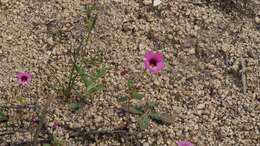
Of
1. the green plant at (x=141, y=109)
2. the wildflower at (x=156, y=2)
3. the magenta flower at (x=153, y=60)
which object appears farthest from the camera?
the wildflower at (x=156, y=2)

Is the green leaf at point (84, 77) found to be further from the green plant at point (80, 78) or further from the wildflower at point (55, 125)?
the wildflower at point (55, 125)

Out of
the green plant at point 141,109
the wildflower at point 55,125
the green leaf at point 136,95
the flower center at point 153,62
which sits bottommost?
the wildflower at point 55,125

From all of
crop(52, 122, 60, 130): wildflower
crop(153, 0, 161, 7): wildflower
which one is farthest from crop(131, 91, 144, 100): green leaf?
crop(153, 0, 161, 7): wildflower

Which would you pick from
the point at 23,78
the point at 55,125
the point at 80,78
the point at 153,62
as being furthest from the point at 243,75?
the point at 23,78

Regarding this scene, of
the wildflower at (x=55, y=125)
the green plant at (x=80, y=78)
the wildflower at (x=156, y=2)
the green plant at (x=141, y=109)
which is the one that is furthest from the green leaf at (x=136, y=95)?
the wildflower at (x=156, y=2)

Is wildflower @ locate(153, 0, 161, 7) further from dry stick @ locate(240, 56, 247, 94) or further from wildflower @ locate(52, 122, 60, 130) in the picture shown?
wildflower @ locate(52, 122, 60, 130)

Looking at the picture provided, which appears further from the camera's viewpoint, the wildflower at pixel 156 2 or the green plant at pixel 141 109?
the wildflower at pixel 156 2

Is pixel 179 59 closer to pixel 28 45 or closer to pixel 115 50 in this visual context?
pixel 115 50

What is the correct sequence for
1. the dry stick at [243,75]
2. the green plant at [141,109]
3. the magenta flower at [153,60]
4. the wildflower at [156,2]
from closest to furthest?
1. the magenta flower at [153,60]
2. the green plant at [141,109]
3. the dry stick at [243,75]
4. the wildflower at [156,2]
